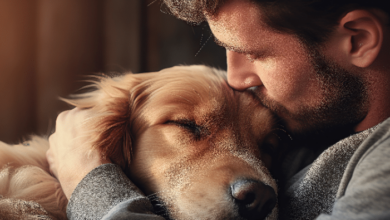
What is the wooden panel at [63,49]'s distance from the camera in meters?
1.54

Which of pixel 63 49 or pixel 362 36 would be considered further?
pixel 63 49

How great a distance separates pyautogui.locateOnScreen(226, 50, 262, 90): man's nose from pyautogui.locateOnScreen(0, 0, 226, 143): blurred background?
0.28m

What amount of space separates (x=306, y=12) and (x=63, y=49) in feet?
3.87

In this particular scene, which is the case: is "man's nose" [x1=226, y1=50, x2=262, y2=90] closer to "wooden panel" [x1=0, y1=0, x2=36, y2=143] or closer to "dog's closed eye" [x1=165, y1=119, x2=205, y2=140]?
"dog's closed eye" [x1=165, y1=119, x2=205, y2=140]

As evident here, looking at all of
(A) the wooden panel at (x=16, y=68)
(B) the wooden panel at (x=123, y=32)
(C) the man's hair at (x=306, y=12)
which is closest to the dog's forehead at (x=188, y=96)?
(C) the man's hair at (x=306, y=12)

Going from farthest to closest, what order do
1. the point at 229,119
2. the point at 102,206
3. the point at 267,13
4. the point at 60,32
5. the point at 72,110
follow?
the point at 60,32, the point at 72,110, the point at 229,119, the point at 267,13, the point at 102,206

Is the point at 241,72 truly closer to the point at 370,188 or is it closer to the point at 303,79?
the point at 303,79

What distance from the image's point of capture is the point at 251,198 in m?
0.82

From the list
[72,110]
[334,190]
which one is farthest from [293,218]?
[72,110]

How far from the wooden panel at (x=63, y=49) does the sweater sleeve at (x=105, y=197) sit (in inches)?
28.0

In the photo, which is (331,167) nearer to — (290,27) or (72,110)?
(290,27)

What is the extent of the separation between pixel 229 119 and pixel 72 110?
58 centimetres

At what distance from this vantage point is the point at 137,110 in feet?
3.80

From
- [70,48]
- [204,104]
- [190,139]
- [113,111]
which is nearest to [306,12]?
[204,104]
